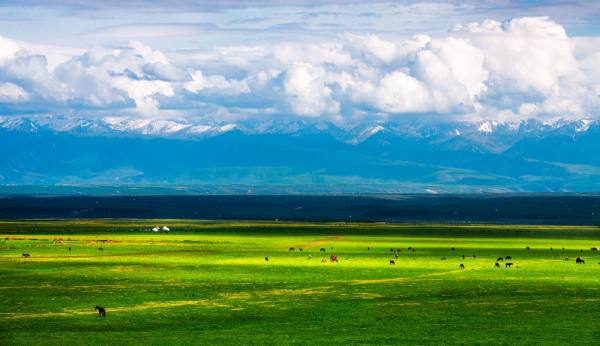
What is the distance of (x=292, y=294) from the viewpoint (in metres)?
67.4

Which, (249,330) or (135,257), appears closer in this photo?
(249,330)

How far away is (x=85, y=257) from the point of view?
9856 cm

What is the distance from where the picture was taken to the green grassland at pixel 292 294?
51.1 metres

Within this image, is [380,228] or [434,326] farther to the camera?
[380,228]

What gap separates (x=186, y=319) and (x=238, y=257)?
45.3m

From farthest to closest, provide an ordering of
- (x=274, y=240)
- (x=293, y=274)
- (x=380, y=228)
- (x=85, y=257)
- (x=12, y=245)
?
1. (x=380, y=228)
2. (x=274, y=240)
3. (x=12, y=245)
4. (x=85, y=257)
5. (x=293, y=274)

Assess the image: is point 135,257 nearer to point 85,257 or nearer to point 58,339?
point 85,257

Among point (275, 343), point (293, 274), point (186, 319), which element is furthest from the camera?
point (293, 274)

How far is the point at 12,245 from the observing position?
116 m

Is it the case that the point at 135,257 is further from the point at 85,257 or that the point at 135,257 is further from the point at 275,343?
the point at 275,343

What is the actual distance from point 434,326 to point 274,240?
82.1 m

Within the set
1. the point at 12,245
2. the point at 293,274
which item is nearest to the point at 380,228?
the point at 12,245

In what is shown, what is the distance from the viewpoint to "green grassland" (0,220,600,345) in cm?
5109

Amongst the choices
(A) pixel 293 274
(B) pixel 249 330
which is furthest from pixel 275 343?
(A) pixel 293 274
